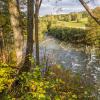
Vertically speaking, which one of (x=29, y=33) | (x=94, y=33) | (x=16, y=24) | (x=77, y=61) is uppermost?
(x=16, y=24)

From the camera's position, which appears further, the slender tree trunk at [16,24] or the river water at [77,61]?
the river water at [77,61]

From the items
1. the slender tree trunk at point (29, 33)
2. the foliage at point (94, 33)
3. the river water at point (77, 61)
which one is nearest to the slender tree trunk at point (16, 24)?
the slender tree trunk at point (29, 33)

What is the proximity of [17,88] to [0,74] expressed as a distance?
1926 mm

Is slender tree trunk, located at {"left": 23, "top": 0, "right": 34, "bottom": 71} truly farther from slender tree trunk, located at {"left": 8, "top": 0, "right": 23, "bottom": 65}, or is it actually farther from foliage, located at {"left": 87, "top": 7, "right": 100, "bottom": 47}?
foliage, located at {"left": 87, "top": 7, "right": 100, "bottom": 47}

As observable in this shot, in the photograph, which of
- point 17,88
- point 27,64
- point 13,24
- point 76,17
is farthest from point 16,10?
point 76,17

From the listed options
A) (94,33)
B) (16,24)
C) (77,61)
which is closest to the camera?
(16,24)

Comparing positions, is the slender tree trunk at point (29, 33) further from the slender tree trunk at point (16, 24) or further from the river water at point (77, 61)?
the river water at point (77, 61)

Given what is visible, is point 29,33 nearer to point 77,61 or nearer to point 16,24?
point 16,24

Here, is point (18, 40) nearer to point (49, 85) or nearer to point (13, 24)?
point (13, 24)

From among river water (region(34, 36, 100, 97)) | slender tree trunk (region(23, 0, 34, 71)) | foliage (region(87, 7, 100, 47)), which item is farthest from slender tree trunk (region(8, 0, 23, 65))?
foliage (region(87, 7, 100, 47))

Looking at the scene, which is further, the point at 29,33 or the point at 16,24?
the point at 29,33

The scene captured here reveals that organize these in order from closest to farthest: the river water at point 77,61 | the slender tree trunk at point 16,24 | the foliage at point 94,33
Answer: the slender tree trunk at point 16,24 → the river water at point 77,61 → the foliage at point 94,33

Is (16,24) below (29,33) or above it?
above

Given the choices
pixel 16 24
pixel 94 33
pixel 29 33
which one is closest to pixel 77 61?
pixel 94 33
